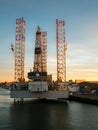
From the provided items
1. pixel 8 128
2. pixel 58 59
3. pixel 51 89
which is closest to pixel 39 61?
pixel 58 59

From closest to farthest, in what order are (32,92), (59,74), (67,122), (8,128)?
(8,128) < (67,122) < (32,92) < (59,74)

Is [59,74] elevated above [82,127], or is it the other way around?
[59,74]

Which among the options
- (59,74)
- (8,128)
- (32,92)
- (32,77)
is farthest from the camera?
(59,74)

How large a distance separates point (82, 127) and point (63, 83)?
47.8 m

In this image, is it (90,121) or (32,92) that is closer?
(90,121)

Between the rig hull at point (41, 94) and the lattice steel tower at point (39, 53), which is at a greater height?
the lattice steel tower at point (39, 53)

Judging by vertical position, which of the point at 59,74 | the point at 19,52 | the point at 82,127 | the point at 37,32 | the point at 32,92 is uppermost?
the point at 37,32

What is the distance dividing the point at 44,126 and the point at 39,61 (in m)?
51.2

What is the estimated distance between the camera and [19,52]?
8838cm

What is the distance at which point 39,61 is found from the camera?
85875 millimetres

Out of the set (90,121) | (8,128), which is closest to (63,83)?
(90,121)

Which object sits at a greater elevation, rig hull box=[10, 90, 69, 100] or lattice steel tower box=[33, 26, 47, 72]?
lattice steel tower box=[33, 26, 47, 72]

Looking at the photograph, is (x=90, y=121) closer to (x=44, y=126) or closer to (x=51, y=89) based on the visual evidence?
(x=44, y=126)

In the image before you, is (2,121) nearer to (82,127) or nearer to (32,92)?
(82,127)
